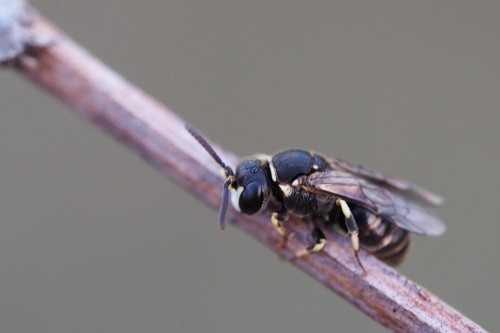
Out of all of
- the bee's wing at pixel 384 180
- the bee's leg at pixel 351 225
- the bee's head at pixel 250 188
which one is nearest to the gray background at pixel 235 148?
the bee's wing at pixel 384 180

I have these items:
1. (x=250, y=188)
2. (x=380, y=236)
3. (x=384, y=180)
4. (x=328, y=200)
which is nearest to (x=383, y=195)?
(x=384, y=180)

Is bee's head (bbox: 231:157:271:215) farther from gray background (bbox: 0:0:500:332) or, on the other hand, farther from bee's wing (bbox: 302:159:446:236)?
gray background (bbox: 0:0:500:332)

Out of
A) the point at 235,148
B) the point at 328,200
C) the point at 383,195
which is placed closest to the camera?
the point at 328,200

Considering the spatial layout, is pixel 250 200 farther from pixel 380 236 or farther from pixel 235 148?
pixel 235 148

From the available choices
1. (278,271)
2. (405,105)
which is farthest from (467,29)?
(278,271)

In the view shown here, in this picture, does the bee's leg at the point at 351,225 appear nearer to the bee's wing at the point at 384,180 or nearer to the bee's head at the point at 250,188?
the bee's wing at the point at 384,180

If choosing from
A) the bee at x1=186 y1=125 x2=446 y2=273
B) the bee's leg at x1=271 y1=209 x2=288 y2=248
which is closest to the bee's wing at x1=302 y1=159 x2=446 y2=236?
the bee at x1=186 y1=125 x2=446 y2=273

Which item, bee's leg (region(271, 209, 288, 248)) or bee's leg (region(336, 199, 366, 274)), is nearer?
bee's leg (region(336, 199, 366, 274))
